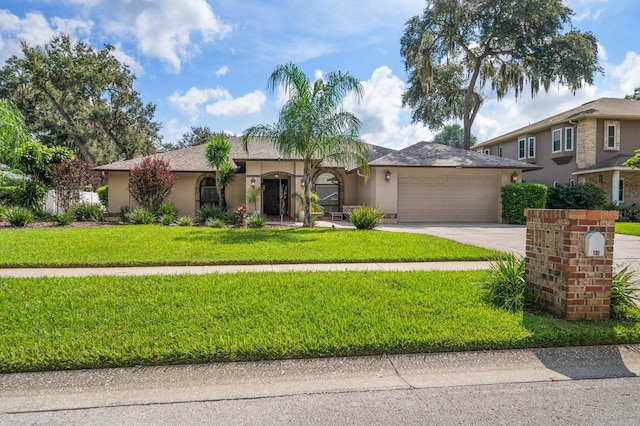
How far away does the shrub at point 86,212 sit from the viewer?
14.9 meters

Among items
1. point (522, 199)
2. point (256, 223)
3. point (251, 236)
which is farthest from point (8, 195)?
point (522, 199)

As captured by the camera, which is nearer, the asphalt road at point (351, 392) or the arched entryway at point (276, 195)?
the asphalt road at point (351, 392)

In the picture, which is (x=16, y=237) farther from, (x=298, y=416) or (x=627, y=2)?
(x=627, y=2)

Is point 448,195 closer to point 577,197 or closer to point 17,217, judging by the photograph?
point 577,197

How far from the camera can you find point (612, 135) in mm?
20969

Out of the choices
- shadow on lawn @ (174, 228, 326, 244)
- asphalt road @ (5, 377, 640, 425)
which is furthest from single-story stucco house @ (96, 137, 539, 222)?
asphalt road @ (5, 377, 640, 425)

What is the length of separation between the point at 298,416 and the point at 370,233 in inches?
352

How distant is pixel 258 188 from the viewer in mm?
17297

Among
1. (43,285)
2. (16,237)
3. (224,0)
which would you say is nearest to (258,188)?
(224,0)

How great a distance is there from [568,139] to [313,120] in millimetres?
18119

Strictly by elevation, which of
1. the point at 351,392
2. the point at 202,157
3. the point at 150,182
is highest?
the point at 202,157

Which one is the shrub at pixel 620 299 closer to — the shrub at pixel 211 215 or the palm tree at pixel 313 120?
the palm tree at pixel 313 120

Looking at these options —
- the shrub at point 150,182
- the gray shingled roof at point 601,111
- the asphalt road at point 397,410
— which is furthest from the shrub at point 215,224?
the gray shingled roof at point 601,111

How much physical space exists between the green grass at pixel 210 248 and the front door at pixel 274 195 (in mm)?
8701
